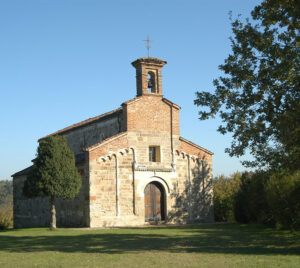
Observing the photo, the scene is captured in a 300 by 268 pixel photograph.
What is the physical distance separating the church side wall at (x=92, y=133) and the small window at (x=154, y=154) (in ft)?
7.84

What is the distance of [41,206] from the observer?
28797 mm

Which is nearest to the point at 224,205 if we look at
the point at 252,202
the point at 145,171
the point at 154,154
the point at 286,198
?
the point at 252,202

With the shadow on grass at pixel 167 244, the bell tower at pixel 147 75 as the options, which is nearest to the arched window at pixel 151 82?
the bell tower at pixel 147 75

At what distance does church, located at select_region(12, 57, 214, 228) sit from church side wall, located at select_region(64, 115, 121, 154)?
13cm

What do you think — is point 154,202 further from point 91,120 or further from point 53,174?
point 91,120

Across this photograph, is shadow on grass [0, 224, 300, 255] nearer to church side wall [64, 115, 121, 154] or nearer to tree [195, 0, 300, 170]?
tree [195, 0, 300, 170]

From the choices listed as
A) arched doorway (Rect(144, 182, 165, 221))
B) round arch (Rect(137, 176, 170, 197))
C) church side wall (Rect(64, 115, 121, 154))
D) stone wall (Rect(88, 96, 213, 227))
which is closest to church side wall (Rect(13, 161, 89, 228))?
stone wall (Rect(88, 96, 213, 227))

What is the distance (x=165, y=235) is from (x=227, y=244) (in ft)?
13.9

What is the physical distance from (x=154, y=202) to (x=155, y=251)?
12.5 m

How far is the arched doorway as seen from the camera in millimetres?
25266

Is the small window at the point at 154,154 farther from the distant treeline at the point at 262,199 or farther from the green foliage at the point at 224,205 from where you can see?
the green foliage at the point at 224,205

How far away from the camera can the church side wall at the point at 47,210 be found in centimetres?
2389

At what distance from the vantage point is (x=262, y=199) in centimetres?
2230

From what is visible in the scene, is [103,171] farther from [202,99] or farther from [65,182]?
[202,99]
